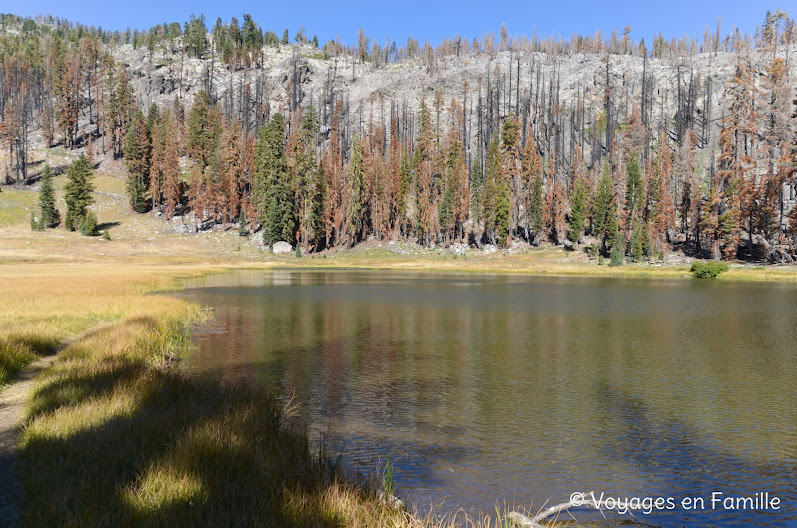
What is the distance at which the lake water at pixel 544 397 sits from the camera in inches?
336

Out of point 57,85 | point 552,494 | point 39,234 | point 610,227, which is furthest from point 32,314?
point 57,85

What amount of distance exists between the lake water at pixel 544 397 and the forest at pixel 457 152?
6743 centimetres

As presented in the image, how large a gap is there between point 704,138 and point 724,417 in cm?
17194

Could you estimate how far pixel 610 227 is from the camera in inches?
3760

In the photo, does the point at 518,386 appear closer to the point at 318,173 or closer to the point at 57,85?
the point at 318,173

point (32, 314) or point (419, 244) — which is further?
point (419, 244)

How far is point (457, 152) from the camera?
115 m

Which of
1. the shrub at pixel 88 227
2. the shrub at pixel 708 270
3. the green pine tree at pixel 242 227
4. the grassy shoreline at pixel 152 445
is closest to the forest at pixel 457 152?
the green pine tree at pixel 242 227

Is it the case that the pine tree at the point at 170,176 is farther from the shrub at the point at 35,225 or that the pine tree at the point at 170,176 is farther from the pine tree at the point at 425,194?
the pine tree at the point at 425,194

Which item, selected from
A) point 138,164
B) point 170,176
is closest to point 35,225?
point 170,176

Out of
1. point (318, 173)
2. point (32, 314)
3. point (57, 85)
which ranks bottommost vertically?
point (32, 314)

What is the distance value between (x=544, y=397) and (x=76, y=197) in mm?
112718

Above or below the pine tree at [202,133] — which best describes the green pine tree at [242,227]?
below

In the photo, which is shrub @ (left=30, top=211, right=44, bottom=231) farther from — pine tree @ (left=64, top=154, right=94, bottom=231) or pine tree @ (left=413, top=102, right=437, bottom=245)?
pine tree @ (left=413, top=102, right=437, bottom=245)
